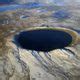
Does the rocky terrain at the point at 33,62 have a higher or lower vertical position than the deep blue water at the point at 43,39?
lower

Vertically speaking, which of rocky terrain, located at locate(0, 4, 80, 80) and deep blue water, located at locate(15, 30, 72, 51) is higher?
deep blue water, located at locate(15, 30, 72, 51)

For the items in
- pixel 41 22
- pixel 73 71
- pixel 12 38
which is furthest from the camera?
pixel 41 22

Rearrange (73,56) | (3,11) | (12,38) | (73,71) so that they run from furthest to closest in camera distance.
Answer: (3,11) → (12,38) → (73,56) → (73,71)

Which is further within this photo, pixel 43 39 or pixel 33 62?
pixel 43 39

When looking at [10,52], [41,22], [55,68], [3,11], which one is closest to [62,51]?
[55,68]

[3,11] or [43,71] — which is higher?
[3,11]

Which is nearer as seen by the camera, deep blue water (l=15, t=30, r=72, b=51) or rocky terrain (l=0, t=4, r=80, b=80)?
rocky terrain (l=0, t=4, r=80, b=80)

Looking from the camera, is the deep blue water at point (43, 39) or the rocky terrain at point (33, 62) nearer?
the rocky terrain at point (33, 62)

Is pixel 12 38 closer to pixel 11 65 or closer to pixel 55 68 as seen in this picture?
pixel 11 65
